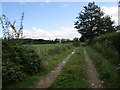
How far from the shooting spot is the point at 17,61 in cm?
654

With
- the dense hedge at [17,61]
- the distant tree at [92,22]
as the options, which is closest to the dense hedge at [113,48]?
the dense hedge at [17,61]

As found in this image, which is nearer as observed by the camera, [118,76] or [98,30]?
[118,76]

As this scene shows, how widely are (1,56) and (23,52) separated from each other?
123 centimetres

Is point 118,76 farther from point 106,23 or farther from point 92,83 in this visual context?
point 106,23

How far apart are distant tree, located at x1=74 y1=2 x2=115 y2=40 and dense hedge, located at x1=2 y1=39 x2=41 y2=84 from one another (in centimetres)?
4104

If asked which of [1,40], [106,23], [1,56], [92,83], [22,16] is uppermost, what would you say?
[106,23]

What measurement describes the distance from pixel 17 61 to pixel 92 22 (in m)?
42.5

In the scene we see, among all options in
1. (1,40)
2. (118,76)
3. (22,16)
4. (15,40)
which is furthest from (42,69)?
(118,76)

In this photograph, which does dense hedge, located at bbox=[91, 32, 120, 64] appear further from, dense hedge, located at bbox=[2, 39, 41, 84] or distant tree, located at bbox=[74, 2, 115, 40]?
distant tree, located at bbox=[74, 2, 115, 40]

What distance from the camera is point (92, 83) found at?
5699mm

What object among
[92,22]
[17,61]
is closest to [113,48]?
[17,61]

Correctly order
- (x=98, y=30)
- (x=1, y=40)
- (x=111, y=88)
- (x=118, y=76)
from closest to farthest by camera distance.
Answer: (x=111, y=88) < (x=118, y=76) < (x=1, y=40) < (x=98, y=30)

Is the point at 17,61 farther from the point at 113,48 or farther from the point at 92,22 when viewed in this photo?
the point at 92,22

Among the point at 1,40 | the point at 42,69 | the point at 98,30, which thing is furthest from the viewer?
the point at 98,30
